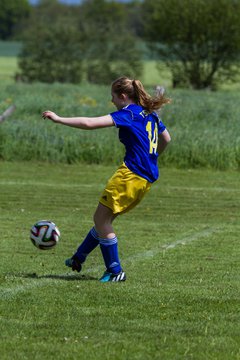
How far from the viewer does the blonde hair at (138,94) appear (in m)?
9.66

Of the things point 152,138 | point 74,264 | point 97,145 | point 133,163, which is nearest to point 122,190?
point 133,163

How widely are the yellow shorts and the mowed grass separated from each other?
716mm

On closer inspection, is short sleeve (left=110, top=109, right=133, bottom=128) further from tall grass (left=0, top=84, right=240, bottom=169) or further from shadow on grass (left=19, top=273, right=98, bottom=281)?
tall grass (left=0, top=84, right=240, bottom=169)

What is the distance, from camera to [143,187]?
31.7 ft

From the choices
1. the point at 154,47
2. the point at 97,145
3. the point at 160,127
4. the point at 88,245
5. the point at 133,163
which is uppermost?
the point at 160,127

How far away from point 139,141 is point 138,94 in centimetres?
43

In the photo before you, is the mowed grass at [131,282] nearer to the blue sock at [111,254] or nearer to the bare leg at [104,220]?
the blue sock at [111,254]

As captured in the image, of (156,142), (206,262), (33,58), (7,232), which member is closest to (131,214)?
(7,232)

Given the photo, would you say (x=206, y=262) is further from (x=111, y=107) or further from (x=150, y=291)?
(x=111, y=107)

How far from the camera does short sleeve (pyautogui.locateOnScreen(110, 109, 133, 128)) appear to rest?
9430 millimetres

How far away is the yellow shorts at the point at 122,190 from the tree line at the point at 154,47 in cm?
5118

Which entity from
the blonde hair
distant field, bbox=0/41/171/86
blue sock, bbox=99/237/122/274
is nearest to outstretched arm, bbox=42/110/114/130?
the blonde hair

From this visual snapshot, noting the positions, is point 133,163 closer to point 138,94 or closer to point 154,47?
point 138,94

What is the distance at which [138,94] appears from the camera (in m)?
9.67
